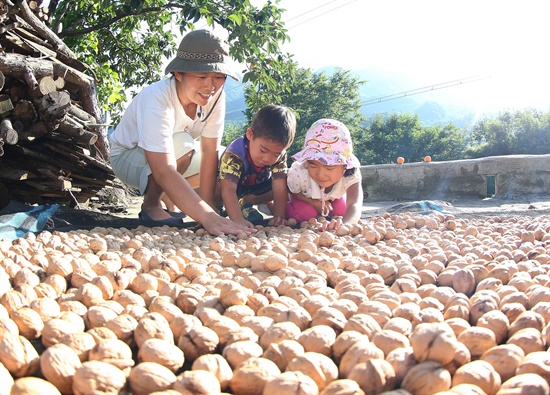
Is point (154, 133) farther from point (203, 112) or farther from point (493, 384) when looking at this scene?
point (493, 384)

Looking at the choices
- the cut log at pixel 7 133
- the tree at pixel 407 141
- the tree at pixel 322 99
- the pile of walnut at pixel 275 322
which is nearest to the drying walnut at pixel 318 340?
the pile of walnut at pixel 275 322

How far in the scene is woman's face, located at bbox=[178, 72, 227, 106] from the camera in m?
2.78

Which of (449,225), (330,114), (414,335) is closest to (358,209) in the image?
(449,225)

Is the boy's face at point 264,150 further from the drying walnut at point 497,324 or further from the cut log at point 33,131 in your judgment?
the drying walnut at point 497,324

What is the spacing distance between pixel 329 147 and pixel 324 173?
0.15 meters

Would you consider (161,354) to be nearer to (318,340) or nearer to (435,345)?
(318,340)

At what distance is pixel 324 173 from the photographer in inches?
116

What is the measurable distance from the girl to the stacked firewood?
1.67 metres

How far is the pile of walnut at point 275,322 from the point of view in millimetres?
887

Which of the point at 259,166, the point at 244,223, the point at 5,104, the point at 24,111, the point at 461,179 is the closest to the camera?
the point at 244,223

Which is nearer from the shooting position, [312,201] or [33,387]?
[33,387]

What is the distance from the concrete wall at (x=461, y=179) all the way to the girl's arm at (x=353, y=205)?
3.68m

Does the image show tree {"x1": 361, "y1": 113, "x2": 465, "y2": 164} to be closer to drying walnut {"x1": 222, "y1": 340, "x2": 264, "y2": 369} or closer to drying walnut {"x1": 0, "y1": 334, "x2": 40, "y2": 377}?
drying walnut {"x1": 222, "y1": 340, "x2": 264, "y2": 369}

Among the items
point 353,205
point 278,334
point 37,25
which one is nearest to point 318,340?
point 278,334
